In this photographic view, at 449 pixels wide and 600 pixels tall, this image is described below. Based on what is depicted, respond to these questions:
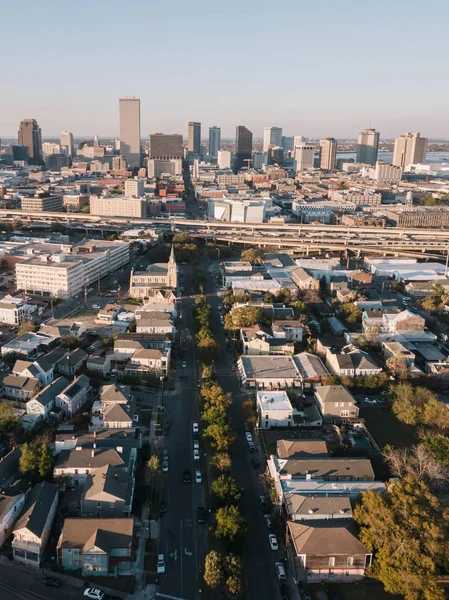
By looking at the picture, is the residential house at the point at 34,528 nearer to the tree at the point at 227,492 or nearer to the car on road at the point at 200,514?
the car on road at the point at 200,514

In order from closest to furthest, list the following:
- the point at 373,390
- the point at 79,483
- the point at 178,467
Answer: the point at 79,483
the point at 178,467
the point at 373,390

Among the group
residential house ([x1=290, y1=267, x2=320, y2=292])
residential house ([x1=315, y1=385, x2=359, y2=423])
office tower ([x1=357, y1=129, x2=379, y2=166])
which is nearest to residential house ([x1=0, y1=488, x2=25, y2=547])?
residential house ([x1=315, y1=385, x2=359, y2=423])

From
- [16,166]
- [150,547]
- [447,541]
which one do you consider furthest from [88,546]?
[16,166]

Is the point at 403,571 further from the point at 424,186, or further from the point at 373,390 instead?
the point at 424,186

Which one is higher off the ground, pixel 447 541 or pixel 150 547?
pixel 447 541

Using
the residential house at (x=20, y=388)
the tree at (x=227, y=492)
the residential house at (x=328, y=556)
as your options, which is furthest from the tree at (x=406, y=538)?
the residential house at (x=20, y=388)

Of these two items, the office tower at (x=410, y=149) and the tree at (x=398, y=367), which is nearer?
the tree at (x=398, y=367)

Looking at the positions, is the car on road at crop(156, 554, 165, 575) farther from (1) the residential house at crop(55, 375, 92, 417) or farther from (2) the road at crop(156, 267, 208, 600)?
(1) the residential house at crop(55, 375, 92, 417)
